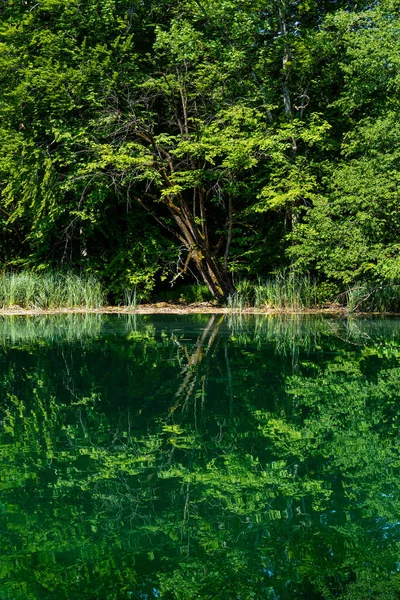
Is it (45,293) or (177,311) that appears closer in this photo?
(177,311)

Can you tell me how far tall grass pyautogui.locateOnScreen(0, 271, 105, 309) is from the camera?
1596 cm

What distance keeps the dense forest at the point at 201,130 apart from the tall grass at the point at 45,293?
46.6 inches

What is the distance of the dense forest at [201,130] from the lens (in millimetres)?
14609

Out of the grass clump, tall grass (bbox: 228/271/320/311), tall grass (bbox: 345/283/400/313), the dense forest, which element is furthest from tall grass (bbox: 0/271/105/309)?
tall grass (bbox: 345/283/400/313)

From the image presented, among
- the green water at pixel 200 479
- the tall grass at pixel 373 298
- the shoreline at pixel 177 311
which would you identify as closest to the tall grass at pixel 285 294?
the shoreline at pixel 177 311

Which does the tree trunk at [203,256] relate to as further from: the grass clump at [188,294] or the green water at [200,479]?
the green water at [200,479]

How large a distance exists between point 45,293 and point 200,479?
512 inches

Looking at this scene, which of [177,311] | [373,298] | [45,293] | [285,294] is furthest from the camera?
[45,293]

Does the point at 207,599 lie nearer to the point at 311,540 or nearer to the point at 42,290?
the point at 311,540

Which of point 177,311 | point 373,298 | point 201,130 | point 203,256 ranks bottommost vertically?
point 177,311

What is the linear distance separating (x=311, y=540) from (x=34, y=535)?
3.68 ft

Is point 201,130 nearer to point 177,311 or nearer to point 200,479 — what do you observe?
point 177,311

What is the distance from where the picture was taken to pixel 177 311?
16.0 meters

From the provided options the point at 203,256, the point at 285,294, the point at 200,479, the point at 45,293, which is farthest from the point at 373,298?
the point at 200,479
